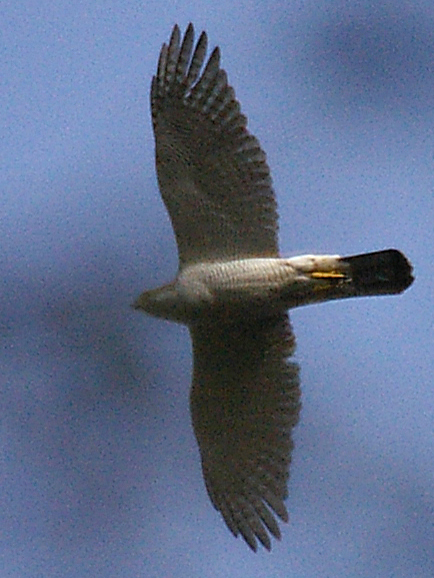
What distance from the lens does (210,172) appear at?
6746 mm

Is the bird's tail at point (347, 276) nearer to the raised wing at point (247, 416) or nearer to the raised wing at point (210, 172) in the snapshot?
the raised wing at point (210, 172)

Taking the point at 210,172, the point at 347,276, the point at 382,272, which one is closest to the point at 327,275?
the point at 347,276

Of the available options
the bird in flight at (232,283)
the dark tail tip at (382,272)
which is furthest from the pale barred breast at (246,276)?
the dark tail tip at (382,272)

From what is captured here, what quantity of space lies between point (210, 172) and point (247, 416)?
1.24 metres

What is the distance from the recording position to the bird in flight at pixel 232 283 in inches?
260

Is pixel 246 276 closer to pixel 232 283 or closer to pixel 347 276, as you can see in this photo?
pixel 232 283

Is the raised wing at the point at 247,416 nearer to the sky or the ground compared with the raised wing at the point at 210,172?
nearer to the ground

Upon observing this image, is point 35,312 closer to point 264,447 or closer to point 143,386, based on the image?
point 143,386

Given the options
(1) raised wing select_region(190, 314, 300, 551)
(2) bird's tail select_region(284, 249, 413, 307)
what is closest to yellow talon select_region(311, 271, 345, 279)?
(2) bird's tail select_region(284, 249, 413, 307)

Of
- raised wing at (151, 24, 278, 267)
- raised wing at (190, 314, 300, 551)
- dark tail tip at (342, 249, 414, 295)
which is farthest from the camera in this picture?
raised wing at (190, 314, 300, 551)

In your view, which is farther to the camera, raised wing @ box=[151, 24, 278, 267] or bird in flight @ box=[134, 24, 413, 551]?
raised wing @ box=[151, 24, 278, 267]

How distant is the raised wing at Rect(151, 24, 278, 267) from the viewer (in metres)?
6.73

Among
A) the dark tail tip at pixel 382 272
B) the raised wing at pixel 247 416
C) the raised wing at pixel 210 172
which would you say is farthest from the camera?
the raised wing at pixel 247 416

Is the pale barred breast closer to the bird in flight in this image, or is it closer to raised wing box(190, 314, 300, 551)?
the bird in flight
